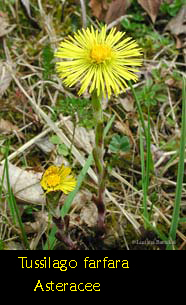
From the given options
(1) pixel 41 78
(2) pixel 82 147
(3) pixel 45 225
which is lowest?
(3) pixel 45 225

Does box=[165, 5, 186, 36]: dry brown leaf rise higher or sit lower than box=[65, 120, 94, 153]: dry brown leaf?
higher

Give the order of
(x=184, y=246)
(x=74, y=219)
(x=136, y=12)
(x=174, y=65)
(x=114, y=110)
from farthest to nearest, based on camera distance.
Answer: (x=136, y=12) < (x=174, y=65) < (x=114, y=110) < (x=74, y=219) < (x=184, y=246)

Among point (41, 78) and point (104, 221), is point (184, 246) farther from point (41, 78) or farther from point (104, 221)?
A: point (41, 78)

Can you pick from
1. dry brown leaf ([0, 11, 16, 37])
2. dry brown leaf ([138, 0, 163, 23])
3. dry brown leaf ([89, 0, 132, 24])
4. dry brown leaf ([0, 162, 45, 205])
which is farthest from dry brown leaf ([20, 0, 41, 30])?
dry brown leaf ([0, 162, 45, 205])

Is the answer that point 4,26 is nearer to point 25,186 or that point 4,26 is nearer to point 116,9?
point 116,9

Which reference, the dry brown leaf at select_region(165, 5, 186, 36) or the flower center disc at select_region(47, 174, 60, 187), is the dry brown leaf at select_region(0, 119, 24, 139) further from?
the dry brown leaf at select_region(165, 5, 186, 36)

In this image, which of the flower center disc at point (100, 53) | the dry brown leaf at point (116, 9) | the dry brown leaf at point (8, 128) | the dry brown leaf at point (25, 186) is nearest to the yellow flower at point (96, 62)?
the flower center disc at point (100, 53)
